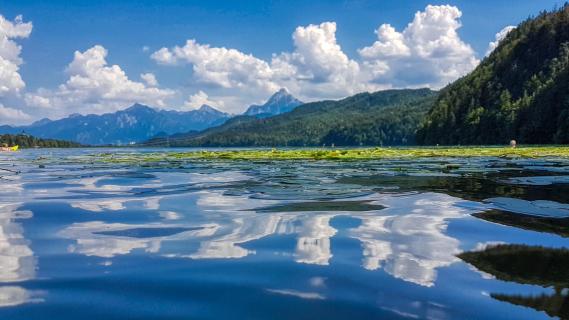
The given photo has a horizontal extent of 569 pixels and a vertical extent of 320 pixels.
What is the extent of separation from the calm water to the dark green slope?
11067 cm

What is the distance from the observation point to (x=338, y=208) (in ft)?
43.2

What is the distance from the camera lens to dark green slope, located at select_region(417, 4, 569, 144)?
375ft

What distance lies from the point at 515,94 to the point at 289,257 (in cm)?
17089

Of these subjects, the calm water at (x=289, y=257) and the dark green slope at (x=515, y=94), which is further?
the dark green slope at (x=515, y=94)

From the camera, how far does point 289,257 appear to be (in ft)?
26.0

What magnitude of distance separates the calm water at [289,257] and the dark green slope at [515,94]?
111 metres

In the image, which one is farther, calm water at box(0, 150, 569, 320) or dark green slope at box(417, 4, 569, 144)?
dark green slope at box(417, 4, 569, 144)

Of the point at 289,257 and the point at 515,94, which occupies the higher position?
the point at 515,94

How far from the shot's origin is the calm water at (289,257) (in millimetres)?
5570

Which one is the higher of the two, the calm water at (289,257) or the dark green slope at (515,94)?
the dark green slope at (515,94)

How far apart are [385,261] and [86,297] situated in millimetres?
4372

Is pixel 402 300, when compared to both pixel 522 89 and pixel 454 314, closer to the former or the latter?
pixel 454 314

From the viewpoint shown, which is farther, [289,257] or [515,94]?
[515,94]

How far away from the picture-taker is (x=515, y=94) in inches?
6260
